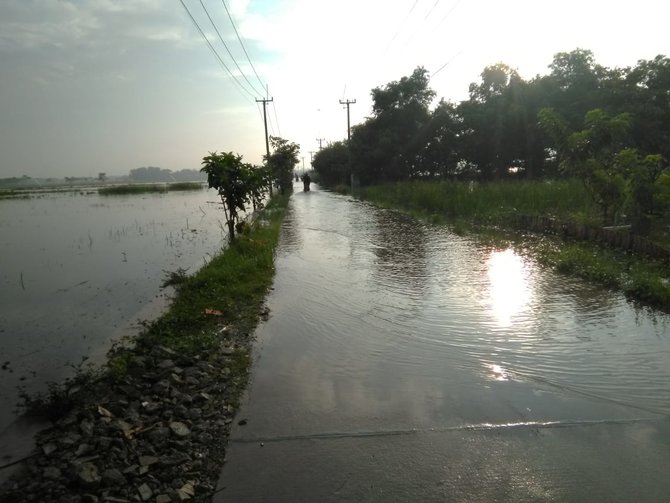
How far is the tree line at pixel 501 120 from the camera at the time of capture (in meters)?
28.8

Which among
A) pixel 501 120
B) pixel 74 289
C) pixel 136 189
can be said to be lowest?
pixel 74 289

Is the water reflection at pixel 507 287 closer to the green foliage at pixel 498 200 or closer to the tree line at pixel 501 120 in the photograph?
the green foliage at pixel 498 200

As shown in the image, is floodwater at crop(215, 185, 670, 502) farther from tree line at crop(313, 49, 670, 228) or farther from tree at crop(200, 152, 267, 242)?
tree line at crop(313, 49, 670, 228)

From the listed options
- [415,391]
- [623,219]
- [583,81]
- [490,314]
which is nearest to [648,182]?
[623,219]

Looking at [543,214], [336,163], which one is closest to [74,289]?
[543,214]

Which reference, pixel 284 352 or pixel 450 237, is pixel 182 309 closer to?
pixel 284 352

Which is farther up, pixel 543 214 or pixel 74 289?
pixel 543 214

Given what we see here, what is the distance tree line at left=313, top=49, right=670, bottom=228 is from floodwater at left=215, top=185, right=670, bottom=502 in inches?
652

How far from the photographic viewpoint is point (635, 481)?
2.80m

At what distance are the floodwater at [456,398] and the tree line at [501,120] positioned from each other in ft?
54.3

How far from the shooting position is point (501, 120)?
33.3 meters

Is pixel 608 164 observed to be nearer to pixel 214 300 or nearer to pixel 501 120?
pixel 214 300

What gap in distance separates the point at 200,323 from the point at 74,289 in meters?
4.21

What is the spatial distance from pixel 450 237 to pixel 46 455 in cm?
1173
